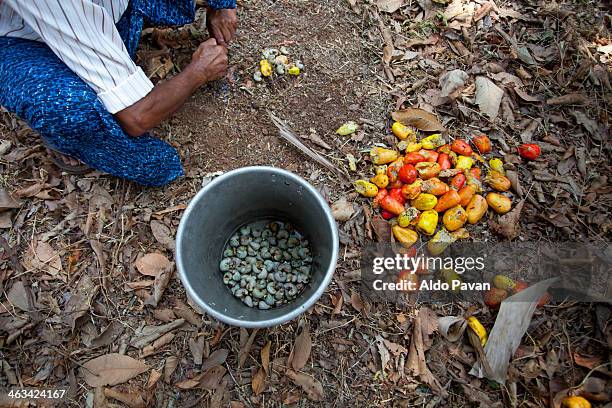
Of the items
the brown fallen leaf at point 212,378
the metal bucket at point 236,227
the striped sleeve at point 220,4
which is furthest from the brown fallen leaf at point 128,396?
the striped sleeve at point 220,4

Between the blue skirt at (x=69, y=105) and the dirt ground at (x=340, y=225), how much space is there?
0.31 m

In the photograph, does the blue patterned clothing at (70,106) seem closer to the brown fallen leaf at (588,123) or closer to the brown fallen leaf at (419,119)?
the brown fallen leaf at (419,119)

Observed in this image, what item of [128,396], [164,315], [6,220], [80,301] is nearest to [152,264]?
[164,315]

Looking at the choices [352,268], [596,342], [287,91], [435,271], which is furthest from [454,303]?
[287,91]

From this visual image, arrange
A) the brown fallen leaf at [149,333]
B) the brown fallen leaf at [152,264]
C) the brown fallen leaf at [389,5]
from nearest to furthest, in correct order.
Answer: the brown fallen leaf at [149,333], the brown fallen leaf at [152,264], the brown fallen leaf at [389,5]

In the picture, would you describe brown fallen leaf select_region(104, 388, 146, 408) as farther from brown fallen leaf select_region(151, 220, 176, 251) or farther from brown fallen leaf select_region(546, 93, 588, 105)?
brown fallen leaf select_region(546, 93, 588, 105)

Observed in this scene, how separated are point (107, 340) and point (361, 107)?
1832 millimetres

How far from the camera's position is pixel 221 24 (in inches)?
101

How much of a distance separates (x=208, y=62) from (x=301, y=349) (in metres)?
1.47

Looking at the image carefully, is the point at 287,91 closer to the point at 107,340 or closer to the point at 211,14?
the point at 211,14

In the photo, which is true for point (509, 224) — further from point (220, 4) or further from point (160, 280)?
point (220, 4)

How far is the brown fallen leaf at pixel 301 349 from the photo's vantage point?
7.03 feet

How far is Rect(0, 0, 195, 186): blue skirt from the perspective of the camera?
189cm

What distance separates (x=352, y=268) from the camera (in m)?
2.34
